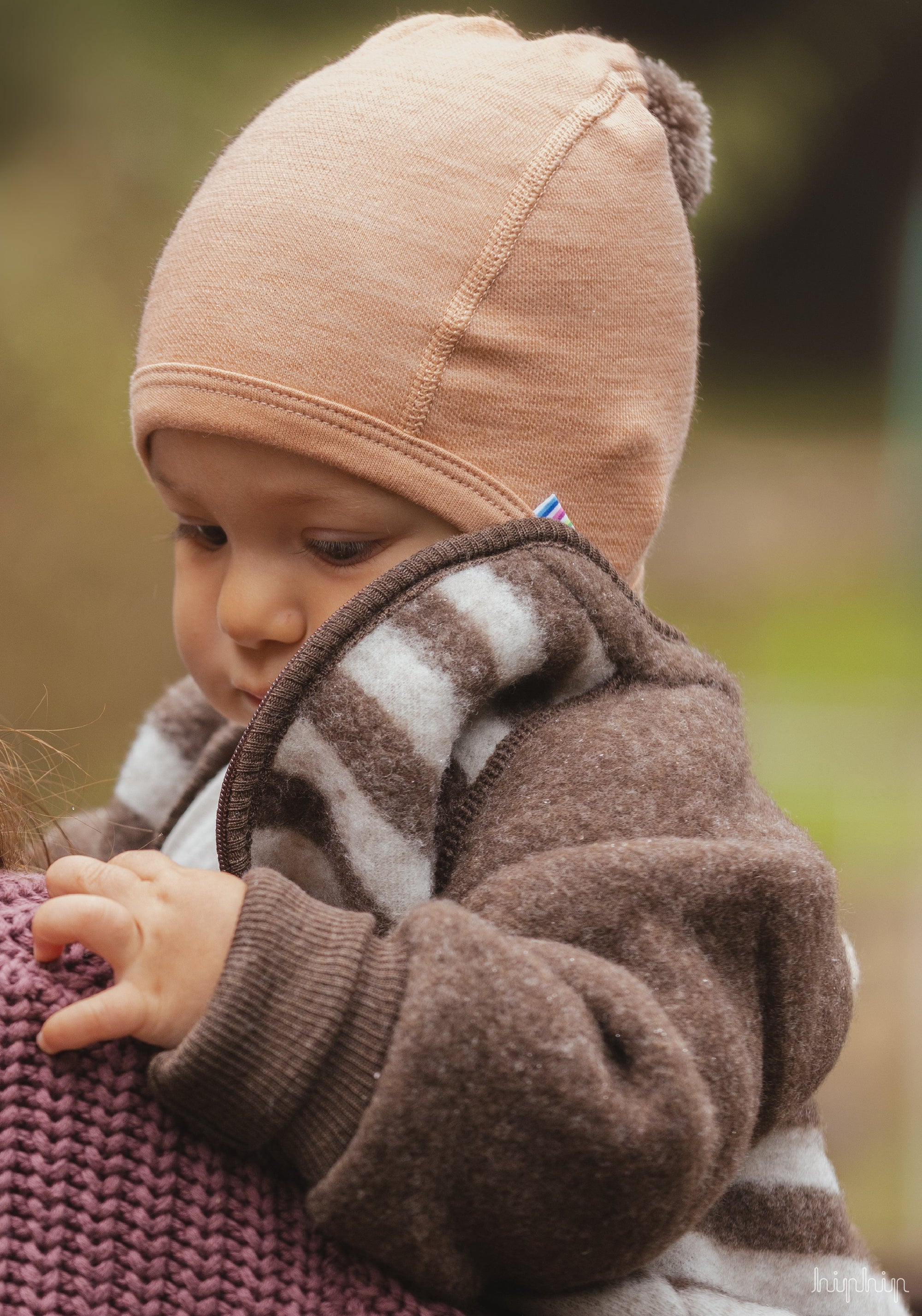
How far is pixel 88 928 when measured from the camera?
55cm

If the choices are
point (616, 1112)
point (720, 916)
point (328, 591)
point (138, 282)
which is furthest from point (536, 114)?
point (138, 282)

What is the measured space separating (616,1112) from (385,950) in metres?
0.13

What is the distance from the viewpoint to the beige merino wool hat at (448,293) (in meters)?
0.84

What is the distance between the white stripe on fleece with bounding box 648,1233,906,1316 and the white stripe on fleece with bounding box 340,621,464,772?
35cm

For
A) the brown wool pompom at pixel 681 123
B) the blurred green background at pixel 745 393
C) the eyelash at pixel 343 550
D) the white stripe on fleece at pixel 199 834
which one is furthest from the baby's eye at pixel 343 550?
the blurred green background at pixel 745 393

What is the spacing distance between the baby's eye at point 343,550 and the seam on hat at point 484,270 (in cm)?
9

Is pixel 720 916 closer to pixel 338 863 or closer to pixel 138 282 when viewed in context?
pixel 338 863

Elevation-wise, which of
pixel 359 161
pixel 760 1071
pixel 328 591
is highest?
pixel 359 161

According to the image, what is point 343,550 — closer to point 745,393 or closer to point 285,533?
point 285,533

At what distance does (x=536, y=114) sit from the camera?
914 millimetres

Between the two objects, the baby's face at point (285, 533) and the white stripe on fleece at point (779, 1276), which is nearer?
the white stripe on fleece at point (779, 1276)

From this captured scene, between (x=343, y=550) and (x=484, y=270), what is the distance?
0.23 m

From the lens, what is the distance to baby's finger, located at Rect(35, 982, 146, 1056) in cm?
52

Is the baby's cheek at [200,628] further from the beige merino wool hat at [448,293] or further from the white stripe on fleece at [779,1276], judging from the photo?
the white stripe on fleece at [779,1276]
